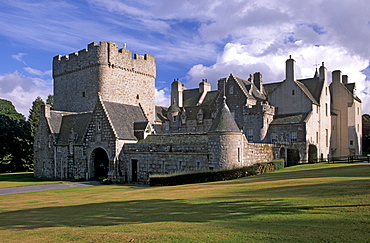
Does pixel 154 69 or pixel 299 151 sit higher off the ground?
pixel 154 69

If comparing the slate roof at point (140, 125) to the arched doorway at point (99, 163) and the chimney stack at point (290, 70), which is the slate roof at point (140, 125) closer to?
the arched doorway at point (99, 163)

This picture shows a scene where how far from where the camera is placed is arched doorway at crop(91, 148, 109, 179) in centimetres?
3872

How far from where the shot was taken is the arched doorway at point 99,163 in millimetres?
38719

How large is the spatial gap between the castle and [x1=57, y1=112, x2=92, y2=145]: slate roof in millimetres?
143

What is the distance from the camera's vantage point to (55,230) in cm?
1145

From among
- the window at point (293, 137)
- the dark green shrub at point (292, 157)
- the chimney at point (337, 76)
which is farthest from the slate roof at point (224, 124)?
the chimney at point (337, 76)

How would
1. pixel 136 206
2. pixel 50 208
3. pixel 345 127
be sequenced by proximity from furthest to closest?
pixel 345 127
pixel 50 208
pixel 136 206

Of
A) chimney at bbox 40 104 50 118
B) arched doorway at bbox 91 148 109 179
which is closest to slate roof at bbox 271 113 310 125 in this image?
arched doorway at bbox 91 148 109 179

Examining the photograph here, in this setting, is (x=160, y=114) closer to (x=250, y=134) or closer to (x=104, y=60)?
(x=104, y=60)

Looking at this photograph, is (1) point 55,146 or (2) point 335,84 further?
(2) point 335,84

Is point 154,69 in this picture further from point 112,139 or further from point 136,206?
point 136,206

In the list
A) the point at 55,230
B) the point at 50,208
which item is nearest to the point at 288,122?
the point at 50,208

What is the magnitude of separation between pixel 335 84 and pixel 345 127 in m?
6.92

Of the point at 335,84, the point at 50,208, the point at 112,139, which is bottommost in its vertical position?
the point at 50,208
